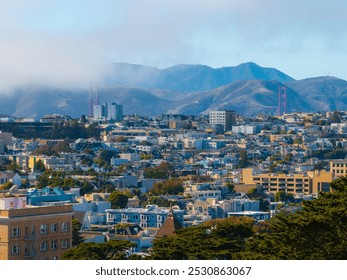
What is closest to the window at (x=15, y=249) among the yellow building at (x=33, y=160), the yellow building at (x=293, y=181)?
the yellow building at (x=293, y=181)

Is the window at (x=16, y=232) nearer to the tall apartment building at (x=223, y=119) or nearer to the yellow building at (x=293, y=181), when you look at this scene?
the yellow building at (x=293, y=181)

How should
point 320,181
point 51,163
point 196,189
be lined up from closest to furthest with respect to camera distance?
point 196,189
point 320,181
point 51,163

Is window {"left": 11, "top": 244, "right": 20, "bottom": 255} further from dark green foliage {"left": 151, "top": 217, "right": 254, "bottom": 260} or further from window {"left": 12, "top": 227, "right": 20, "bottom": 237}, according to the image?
dark green foliage {"left": 151, "top": 217, "right": 254, "bottom": 260}

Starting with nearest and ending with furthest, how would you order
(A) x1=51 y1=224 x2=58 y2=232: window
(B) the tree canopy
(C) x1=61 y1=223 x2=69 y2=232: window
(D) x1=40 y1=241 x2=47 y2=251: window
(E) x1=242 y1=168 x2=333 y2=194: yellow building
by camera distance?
(B) the tree canopy → (D) x1=40 y1=241 x2=47 y2=251: window → (A) x1=51 y1=224 x2=58 y2=232: window → (C) x1=61 y1=223 x2=69 y2=232: window → (E) x1=242 y1=168 x2=333 y2=194: yellow building

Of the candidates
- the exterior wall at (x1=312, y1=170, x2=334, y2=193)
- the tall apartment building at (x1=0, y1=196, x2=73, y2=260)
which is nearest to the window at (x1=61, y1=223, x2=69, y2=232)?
the tall apartment building at (x1=0, y1=196, x2=73, y2=260)

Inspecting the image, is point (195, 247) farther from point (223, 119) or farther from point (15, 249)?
point (223, 119)
